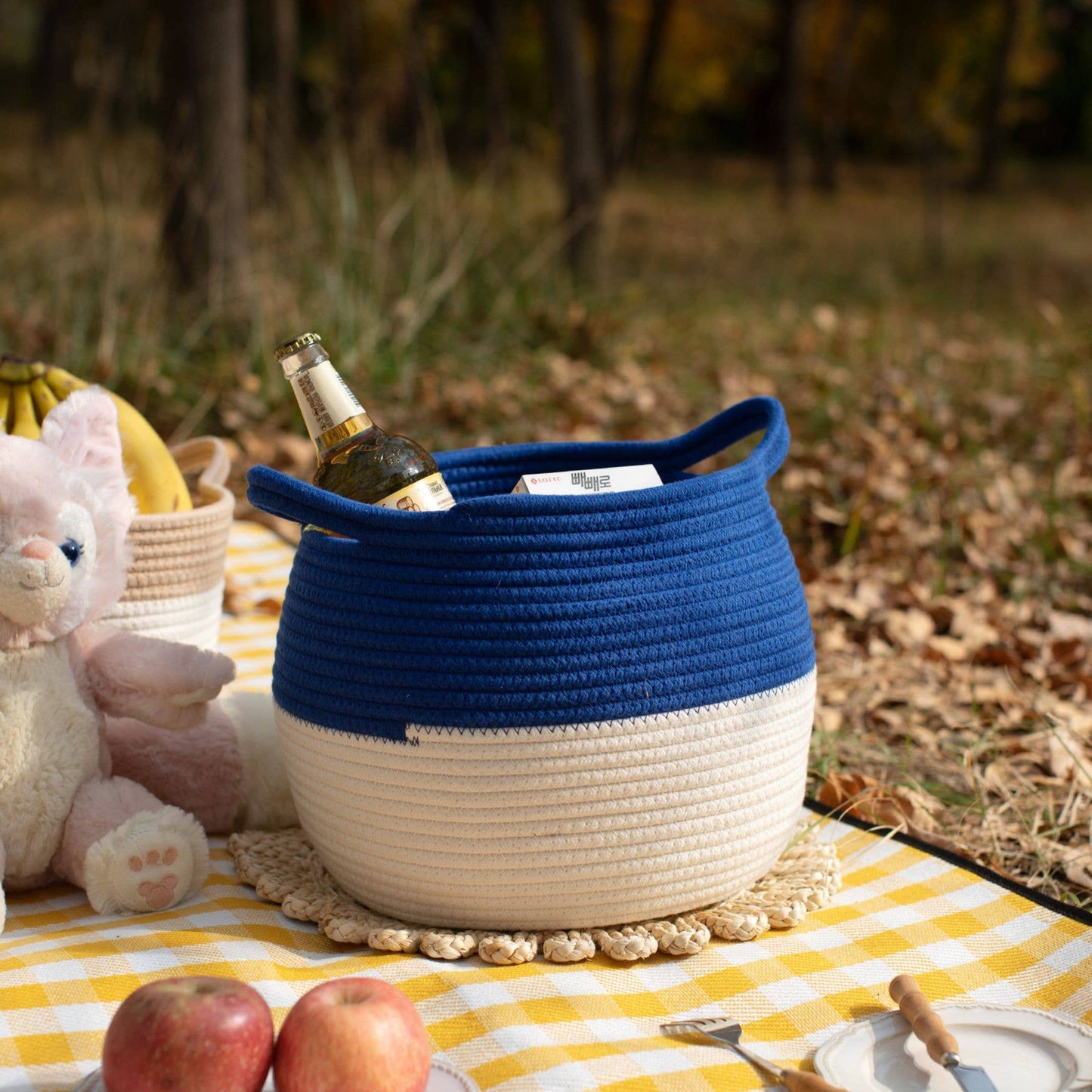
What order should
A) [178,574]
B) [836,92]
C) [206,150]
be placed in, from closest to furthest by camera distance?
[178,574] → [206,150] → [836,92]

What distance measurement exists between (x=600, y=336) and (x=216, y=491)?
309 centimetres

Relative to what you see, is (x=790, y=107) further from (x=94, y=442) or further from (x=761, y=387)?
(x=94, y=442)

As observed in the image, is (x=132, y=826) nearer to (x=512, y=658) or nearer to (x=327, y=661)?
(x=327, y=661)

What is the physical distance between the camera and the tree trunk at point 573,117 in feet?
20.4

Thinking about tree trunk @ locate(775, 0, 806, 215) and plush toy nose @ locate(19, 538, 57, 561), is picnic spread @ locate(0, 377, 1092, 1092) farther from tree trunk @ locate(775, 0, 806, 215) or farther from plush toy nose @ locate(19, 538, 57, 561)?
tree trunk @ locate(775, 0, 806, 215)

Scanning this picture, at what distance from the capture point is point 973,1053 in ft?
4.09

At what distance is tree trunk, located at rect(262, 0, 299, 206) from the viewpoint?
4.67 m

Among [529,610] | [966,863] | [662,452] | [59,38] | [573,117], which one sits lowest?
[966,863]

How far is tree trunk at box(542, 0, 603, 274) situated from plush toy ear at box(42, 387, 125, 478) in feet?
15.6

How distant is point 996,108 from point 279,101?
13.6m

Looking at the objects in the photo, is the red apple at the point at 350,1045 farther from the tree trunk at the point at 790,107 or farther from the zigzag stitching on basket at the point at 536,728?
the tree trunk at the point at 790,107

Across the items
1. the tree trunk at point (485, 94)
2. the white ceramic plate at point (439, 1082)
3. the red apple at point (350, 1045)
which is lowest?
the white ceramic plate at point (439, 1082)

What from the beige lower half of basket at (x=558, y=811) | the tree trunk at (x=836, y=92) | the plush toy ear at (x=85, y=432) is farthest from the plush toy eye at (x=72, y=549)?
the tree trunk at (x=836, y=92)

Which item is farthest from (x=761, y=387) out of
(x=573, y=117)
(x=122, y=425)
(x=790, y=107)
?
(x=790, y=107)
